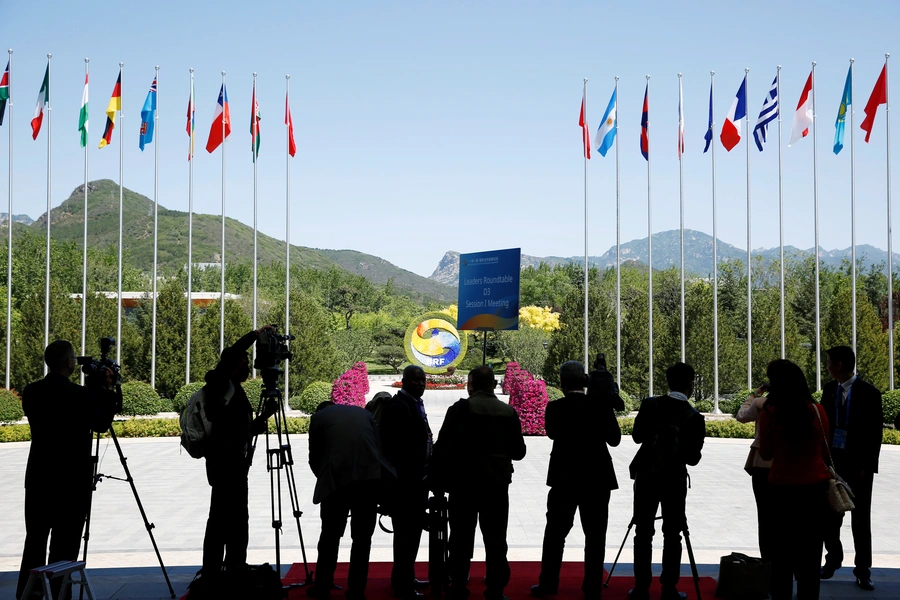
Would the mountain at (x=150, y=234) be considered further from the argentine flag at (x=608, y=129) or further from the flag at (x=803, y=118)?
the flag at (x=803, y=118)

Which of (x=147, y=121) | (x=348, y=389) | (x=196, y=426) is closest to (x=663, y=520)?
(x=196, y=426)

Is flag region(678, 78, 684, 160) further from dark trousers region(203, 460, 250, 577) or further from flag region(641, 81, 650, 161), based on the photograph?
dark trousers region(203, 460, 250, 577)

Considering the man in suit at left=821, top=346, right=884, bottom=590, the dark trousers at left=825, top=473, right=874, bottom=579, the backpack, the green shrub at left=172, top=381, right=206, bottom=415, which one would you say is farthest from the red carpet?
the green shrub at left=172, top=381, right=206, bottom=415

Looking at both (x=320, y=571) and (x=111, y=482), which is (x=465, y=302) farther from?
(x=320, y=571)

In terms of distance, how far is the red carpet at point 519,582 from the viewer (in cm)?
654

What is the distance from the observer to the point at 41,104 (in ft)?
79.0

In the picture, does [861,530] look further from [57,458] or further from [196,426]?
[57,458]

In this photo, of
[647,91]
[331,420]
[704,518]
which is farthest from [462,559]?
[647,91]

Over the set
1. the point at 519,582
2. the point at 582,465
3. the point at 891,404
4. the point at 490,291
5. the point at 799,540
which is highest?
the point at 490,291

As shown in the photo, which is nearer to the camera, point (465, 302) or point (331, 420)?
point (331, 420)

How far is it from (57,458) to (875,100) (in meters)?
22.6

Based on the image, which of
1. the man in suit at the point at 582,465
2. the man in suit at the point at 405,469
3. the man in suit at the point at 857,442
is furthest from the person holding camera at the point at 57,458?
the man in suit at the point at 857,442

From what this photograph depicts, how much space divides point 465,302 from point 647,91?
1259 cm

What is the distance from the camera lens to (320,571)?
627 cm
